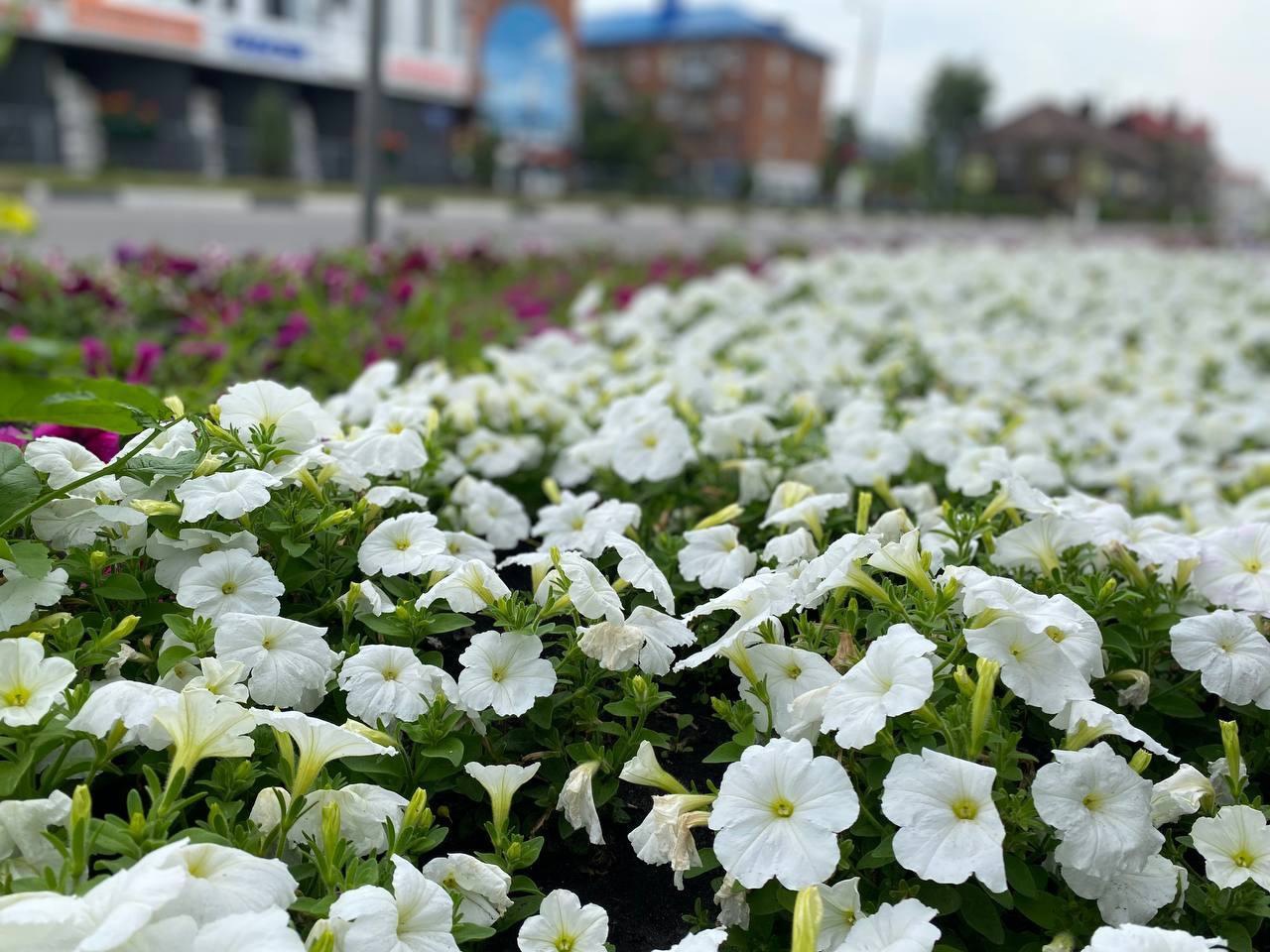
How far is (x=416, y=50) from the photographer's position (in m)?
28.0

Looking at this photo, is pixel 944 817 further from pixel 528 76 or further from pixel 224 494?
pixel 528 76

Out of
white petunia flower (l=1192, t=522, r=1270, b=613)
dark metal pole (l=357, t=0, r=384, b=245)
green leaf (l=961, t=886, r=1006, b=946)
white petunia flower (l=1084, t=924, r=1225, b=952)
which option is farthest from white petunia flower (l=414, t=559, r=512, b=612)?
dark metal pole (l=357, t=0, r=384, b=245)

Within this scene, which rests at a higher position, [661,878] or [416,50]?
[416,50]

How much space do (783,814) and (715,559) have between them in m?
0.54

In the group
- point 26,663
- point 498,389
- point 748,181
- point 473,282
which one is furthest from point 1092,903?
point 748,181

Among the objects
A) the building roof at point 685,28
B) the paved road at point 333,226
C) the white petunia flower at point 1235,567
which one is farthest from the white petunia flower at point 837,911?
the building roof at point 685,28

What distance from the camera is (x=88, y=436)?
67.2 inches

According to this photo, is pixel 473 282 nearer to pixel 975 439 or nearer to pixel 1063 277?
pixel 975 439

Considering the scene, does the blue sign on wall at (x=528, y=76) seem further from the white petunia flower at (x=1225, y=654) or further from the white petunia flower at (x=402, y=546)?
the white petunia flower at (x=1225, y=654)

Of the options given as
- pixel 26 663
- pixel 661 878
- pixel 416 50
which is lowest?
pixel 661 878

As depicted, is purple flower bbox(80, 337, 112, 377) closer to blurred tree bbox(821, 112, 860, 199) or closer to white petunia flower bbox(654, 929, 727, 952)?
white petunia flower bbox(654, 929, 727, 952)

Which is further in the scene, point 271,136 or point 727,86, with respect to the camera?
point 727,86

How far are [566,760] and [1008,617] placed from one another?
0.56m

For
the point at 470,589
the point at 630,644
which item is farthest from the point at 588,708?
the point at 470,589
